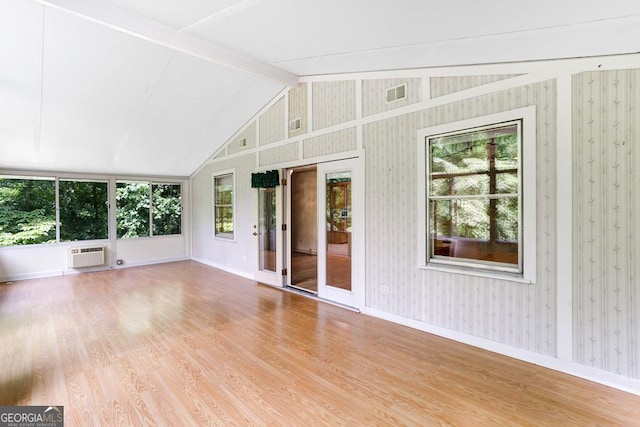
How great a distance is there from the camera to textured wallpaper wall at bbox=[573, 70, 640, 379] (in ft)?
7.68

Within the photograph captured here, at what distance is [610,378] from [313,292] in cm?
355

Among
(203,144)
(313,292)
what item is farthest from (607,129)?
(203,144)

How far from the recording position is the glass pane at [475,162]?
2979 mm

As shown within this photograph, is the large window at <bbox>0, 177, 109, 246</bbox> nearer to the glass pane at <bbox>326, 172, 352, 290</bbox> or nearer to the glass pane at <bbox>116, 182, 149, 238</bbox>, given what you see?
the glass pane at <bbox>116, 182, 149, 238</bbox>

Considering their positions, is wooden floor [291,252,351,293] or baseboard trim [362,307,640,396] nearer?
baseboard trim [362,307,640,396]

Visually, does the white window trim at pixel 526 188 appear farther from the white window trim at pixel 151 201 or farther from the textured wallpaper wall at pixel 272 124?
the white window trim at pixel 151 201

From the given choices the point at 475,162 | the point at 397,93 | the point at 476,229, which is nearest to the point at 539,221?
the point at 476,229

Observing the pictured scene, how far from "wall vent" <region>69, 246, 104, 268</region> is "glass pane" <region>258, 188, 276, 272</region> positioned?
13.3 feet

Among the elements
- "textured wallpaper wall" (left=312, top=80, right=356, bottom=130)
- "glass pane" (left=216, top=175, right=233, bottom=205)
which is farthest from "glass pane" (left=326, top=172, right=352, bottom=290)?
"glass pane" (left=216, top=175, right=233, bottom=205)

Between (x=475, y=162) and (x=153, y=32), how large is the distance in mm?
3748

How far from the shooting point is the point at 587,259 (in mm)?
2516

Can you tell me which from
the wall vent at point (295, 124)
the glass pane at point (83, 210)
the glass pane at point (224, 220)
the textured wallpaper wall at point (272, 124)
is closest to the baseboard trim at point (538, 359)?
the wall vent at point (295, 124)

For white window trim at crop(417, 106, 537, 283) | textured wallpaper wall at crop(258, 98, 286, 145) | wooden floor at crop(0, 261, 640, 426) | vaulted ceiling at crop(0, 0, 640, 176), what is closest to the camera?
wooden floor at crop(0, 261, 640, 426)

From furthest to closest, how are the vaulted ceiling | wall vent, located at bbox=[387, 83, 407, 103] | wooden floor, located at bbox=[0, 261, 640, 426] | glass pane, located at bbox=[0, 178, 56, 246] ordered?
glass pane, located at bbox=[0, 178, 56, 246] → wall vent, located at bbox=[387, 83, 407, 103] → the vaulted ceiling → wooden floor, located at bbox=[0, 261, 640, 426]
